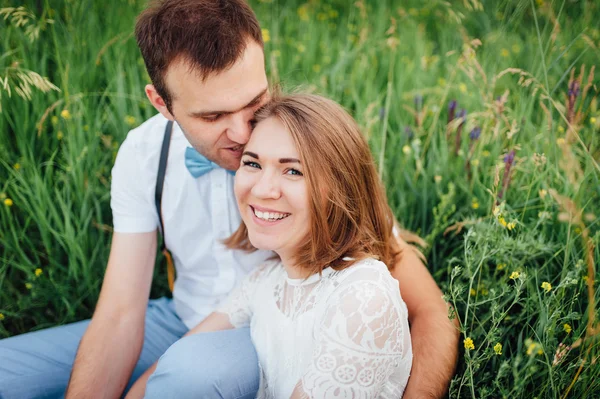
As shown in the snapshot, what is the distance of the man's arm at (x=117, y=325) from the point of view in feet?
6.63

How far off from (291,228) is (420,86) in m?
1.91

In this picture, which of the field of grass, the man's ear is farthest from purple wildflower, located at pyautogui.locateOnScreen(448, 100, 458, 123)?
the man's ear

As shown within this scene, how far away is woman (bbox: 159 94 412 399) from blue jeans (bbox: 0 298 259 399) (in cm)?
10

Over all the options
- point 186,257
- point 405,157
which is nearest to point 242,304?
point 186,257

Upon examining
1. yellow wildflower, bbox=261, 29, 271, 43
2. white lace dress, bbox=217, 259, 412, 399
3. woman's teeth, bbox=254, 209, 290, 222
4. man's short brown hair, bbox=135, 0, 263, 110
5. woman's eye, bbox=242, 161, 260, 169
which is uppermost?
man's short brown hair, bbox=135, 0, 263, 110

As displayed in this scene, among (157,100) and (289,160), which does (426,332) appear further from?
(157,100)

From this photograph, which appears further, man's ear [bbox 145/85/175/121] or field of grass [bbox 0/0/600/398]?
man's ear [bbox 145/85/175/121]

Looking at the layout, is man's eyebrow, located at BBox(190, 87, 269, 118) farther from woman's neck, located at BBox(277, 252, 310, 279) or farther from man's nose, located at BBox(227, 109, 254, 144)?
woman's neck, located at BBox(277, 252, 310, 279)

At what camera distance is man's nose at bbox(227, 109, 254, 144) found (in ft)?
6.41

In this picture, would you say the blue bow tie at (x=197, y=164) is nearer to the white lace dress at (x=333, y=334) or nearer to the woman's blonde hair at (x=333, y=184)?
the woman's blonde hair at (x=333, y=184)

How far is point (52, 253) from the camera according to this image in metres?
2.50

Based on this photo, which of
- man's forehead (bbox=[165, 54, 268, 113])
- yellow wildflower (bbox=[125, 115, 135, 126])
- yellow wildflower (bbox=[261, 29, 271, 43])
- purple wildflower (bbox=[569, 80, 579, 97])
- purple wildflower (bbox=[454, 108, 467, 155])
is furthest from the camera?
yellow wildflower (bbox=[261, 29, 271, 43])

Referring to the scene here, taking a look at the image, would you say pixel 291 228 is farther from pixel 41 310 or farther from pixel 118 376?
pixel 41 310

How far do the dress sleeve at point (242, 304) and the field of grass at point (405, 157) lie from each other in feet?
2.56
